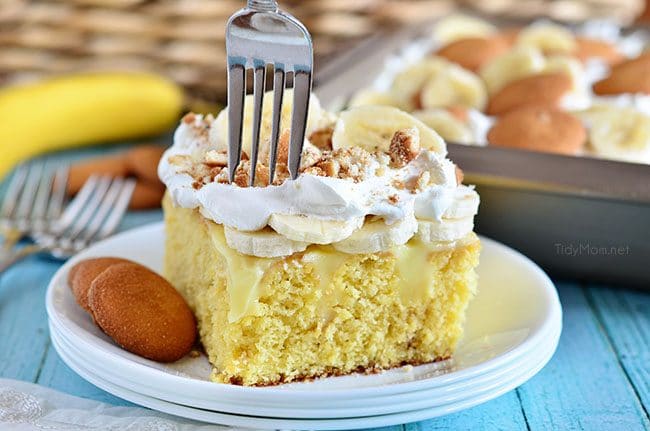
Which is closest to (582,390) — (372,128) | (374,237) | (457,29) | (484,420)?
(484,420)

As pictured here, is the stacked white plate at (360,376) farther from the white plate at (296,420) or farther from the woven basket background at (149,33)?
the woven basket background at (149,33)

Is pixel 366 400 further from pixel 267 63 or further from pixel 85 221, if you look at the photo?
pixel 85 221

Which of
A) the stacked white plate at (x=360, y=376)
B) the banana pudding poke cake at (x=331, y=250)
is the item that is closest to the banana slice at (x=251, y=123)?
the banana pudding poke cake at (x=331, y=250)

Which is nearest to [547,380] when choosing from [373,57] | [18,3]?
[373,57]

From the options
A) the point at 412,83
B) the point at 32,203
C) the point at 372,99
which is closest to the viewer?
the point at 32,203

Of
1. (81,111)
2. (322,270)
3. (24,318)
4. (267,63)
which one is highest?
(267,63)

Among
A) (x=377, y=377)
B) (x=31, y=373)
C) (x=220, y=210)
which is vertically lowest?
(x=31, y=373)

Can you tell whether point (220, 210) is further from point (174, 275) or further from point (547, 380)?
point (547, 380)
